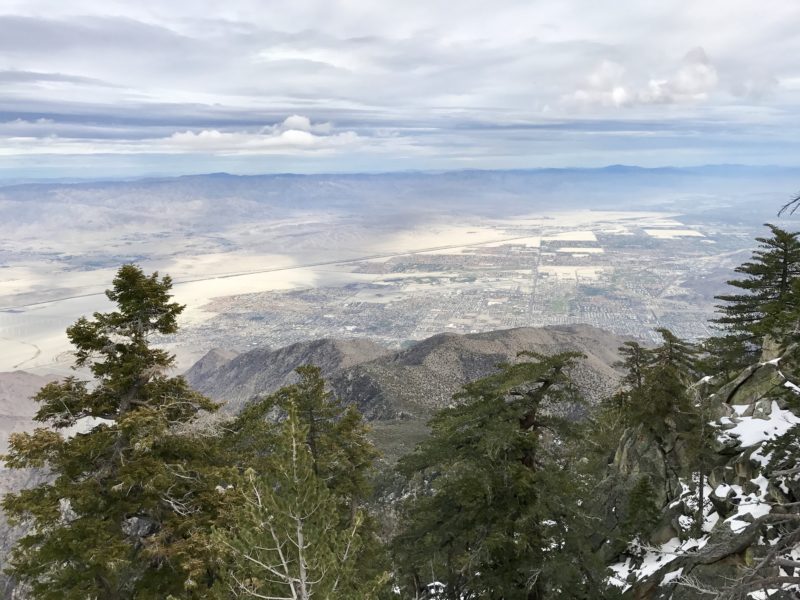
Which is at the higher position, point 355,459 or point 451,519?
point 451,519

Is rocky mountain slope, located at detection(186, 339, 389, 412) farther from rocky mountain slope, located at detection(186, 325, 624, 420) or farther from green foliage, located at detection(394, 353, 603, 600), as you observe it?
green foliage, located at detection(394, 353, 603, 600)

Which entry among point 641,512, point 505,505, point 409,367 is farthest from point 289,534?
point 409,367

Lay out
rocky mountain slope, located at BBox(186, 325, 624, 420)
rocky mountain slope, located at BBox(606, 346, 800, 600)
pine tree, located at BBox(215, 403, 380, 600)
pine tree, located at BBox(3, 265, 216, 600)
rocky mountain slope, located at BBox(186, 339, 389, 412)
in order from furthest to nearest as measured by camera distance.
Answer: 1. rocky mountain slope, located at BBox(186, 339, 389, 412)
2. rocky mountain slope, located at BBox(186, 325, 624, 420)
3. rocky mountain slope, located at BBox(606, 346, 800, 600)
4. pine tree, located at BBox(3, 265, 216, 600)
5. pine tree, located at BBox(215, 403, 380, 600)

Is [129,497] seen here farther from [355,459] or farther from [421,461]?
[355,459]

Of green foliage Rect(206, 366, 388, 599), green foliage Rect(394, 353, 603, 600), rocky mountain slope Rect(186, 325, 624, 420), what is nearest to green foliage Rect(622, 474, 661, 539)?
green foliage Rect(394, 353, 603, 600)

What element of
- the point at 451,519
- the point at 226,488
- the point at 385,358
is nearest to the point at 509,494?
the point at 451,519

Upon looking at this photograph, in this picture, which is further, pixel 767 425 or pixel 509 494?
pixel 767 425
